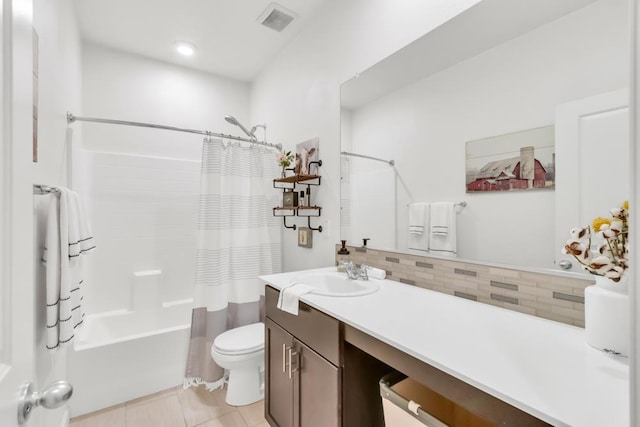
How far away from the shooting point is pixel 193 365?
2.13 m

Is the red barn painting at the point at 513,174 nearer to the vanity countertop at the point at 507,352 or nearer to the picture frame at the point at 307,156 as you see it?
the vanity countertop at the point at 507,352

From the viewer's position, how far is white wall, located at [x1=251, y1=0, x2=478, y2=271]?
1.51 metres

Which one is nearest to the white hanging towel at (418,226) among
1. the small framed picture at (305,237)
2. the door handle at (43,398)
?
the small framed picture at (305,237)

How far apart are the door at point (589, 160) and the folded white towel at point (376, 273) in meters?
0.78

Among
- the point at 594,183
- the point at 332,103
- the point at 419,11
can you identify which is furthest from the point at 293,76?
the point at 594,183

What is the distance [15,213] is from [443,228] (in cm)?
141

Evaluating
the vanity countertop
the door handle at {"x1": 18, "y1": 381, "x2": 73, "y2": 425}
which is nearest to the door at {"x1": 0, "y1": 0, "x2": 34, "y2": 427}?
the door handle at {"x1": 18, "y1": 381, "x2": 73, "y2": 425}

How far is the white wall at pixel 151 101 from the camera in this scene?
2.50 metres

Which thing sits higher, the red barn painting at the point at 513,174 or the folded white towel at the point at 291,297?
the red barn painting at the point at 513,174

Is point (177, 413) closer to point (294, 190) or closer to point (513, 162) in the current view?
point (294, 190)

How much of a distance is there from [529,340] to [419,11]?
1.48 meters

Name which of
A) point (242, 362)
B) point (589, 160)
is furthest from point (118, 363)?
point (589, 160)

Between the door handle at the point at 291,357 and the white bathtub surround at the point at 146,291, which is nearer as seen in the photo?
the door handle at the point at 291,357

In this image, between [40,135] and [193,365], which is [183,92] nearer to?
[40,135]
